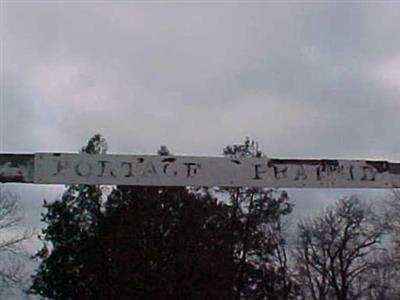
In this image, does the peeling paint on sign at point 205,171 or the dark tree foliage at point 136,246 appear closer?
the peeling paint on sign at point 205,171

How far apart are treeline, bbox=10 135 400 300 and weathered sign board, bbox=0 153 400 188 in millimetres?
32657

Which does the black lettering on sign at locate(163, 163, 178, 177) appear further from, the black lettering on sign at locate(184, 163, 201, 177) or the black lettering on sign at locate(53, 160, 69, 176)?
the black lettering on sign at locate(53, 160, 69, 176)

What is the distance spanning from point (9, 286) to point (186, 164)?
27826mm

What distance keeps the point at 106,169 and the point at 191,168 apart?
28.8 inches

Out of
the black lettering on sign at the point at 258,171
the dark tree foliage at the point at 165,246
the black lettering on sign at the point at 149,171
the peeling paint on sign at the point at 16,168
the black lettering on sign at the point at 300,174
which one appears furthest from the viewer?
the dark tree foliage at the point at 165,246

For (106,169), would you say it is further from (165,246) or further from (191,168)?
(165,246)

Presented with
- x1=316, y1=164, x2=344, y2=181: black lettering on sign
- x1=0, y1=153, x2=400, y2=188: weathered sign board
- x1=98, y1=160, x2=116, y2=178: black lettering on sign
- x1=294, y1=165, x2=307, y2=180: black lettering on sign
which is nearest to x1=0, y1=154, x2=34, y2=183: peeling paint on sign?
x1=0, y1=153, x2=400, y2=188: weathered sign board

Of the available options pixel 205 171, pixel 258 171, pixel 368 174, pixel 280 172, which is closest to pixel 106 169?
pixel 205 171

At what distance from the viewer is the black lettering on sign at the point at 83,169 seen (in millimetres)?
7234

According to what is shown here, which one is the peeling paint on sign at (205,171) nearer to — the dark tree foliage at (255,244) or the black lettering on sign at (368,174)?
the black lettering on sign at (368,174)

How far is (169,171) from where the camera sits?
7.33 metres

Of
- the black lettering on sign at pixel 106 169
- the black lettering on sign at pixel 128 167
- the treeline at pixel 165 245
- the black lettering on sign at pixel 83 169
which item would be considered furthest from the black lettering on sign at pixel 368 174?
the treeline at pixel 165 245

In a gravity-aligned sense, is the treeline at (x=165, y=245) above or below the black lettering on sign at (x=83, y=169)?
above

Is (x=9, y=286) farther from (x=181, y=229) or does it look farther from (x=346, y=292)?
(x=346, y=292)
